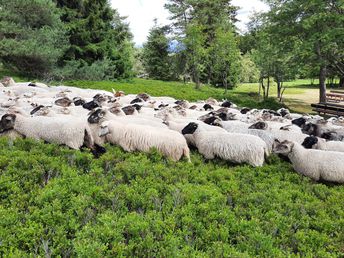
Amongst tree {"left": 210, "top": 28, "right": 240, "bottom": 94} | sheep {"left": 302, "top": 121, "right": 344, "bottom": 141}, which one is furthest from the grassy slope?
tree {"left": 210, "top": 28, "right": 240, "bottom": 94}

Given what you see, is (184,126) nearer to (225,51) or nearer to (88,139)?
(88,139)

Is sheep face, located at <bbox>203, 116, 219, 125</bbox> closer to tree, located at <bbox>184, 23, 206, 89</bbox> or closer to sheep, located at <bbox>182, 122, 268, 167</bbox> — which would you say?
sheep, located at <bbox>182, 122, 268, 167</bbox>

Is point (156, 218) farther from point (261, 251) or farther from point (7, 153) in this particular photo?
point (7, 153)

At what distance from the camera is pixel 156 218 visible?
13.9 feet

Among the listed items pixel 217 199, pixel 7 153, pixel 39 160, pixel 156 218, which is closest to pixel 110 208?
pixel 156 218

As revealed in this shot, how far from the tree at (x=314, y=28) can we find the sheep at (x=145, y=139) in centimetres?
1287

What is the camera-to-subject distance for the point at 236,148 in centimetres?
669

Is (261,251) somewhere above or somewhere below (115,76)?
below

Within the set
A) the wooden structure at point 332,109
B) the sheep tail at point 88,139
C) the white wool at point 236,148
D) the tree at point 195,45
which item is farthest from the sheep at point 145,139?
the tree at point 195,45

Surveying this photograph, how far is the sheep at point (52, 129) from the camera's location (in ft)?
22.1

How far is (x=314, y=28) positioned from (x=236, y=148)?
1452 centimetres

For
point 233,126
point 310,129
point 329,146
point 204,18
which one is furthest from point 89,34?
point 204,18

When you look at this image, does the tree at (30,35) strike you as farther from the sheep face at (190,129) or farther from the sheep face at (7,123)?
the sheep face at (190,129)

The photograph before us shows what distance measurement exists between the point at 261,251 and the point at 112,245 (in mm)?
1821
